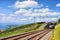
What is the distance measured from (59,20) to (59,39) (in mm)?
72962

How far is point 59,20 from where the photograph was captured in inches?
3445

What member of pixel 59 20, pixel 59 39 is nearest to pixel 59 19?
pixel 59 20

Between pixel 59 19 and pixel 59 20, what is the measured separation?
1527 mm

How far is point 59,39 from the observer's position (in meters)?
15.4

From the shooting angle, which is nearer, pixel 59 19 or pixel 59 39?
pixel 59 39

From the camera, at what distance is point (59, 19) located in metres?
88.9

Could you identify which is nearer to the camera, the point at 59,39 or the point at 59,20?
the point at 59,39

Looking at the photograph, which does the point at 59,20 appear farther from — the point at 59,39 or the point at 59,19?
the point at 59,39
